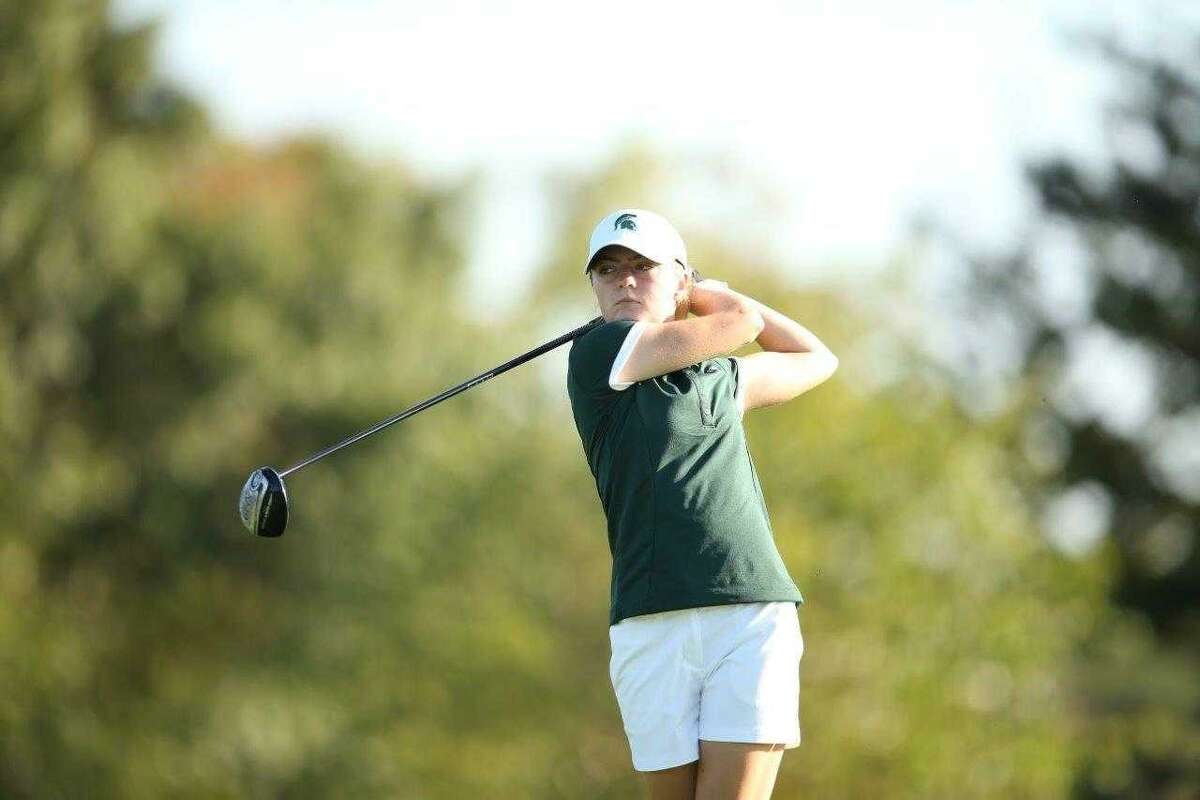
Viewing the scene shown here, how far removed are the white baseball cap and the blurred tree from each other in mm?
15980

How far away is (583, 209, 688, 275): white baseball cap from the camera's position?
3.89 meters

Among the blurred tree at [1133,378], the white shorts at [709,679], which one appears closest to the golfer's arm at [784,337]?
the white shorts at [709,679]

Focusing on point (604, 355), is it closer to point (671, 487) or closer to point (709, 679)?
point (671, 487)

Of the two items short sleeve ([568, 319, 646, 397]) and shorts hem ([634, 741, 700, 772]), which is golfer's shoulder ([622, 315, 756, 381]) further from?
shorts hem ([634, 741, 700, 772])

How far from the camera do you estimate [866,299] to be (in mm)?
18438

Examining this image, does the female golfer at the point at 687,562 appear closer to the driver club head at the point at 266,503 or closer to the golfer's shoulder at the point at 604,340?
the golfer's shoulder at the point at 604,340

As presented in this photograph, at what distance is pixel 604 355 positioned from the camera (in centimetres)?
379

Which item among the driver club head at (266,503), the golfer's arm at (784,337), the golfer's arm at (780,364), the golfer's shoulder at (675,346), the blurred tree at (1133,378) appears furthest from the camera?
the blurred tree at (1133,378)

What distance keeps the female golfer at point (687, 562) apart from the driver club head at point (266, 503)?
3.03 ft

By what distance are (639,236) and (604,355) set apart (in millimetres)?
280

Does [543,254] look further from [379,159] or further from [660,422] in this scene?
[660,422]

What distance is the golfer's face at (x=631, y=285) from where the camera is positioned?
13.0ft

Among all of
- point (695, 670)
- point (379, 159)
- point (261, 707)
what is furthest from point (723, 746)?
point (379, 159)

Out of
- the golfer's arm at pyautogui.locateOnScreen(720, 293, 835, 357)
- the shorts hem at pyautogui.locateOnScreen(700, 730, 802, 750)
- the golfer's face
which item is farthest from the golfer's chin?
the shorts hem at pyautogui.locateOnScreen(700, 730, 802, 750)
